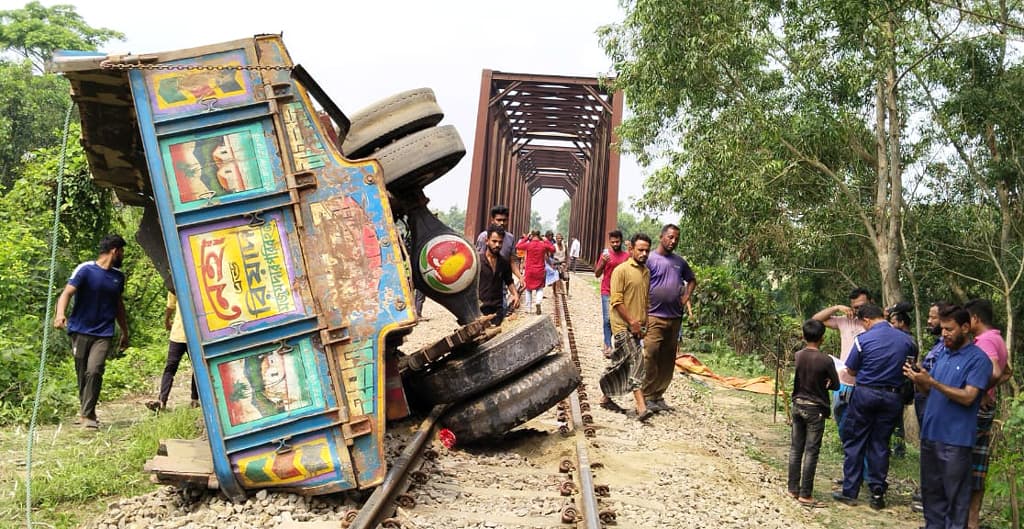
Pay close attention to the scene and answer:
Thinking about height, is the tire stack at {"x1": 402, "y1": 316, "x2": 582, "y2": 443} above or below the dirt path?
above

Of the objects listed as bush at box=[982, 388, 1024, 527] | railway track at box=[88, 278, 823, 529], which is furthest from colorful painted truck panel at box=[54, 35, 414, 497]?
bush at box=[982, 388, 1024, 527]

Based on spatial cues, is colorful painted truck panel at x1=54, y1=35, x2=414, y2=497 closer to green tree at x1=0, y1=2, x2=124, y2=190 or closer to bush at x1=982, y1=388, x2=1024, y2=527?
bush at x1=982, y1=388, x2=1024, y2=527

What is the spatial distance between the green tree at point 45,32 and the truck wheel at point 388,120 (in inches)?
1890

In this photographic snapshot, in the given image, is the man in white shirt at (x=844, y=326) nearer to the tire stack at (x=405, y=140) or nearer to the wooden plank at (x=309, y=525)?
the tire stack at (x=405, y=140)

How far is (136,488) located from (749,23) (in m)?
12.7

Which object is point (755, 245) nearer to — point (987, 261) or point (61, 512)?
point (987, 261)

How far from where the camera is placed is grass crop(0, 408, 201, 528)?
5512mm

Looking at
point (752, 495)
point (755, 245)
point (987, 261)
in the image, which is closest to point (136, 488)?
point (752, 495)

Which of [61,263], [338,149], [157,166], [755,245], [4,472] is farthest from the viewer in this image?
[755,245]

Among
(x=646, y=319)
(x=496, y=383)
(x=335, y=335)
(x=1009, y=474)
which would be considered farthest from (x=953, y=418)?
(x=335, y=335)

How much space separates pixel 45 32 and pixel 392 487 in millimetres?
52576

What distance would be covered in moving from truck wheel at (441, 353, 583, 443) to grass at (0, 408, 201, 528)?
2.22 meters

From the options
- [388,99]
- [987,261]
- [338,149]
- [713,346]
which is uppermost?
[388,99]

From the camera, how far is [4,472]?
20.7 feet
